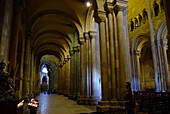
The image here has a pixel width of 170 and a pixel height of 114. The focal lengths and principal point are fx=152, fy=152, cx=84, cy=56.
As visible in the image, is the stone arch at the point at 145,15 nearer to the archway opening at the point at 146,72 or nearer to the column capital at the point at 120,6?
the archway opening at the point at 146,72

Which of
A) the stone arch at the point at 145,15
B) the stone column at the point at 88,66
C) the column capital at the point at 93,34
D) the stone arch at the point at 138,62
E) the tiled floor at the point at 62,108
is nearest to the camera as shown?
the tiled floor at the point at 62,108

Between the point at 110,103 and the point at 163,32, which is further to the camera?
the point at 163,32

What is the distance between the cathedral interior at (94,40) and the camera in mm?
8078

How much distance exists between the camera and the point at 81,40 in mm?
15359

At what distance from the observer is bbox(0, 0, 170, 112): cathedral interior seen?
26.5 feet

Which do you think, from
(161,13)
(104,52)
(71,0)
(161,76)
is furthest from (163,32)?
(104,52)

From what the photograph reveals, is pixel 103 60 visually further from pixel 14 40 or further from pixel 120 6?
pixel 14 40

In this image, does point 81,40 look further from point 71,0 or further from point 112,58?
point 112,58

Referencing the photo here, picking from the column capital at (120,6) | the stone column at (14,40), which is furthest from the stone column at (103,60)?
the stone column at (14,40)

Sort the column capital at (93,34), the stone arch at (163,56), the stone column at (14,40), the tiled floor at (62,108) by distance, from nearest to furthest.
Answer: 1. the tiled floor at (62,108)
2. the stone column at (14,40)
3. the column capital at (93,34)
4. the stone arch at (163,56)

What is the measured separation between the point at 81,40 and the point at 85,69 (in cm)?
300

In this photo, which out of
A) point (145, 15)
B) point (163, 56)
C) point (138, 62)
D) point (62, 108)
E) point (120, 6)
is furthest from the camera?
point (138, 62)

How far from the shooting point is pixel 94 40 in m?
14.0

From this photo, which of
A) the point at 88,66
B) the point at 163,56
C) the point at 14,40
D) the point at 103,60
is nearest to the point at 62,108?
the point at 103,60
